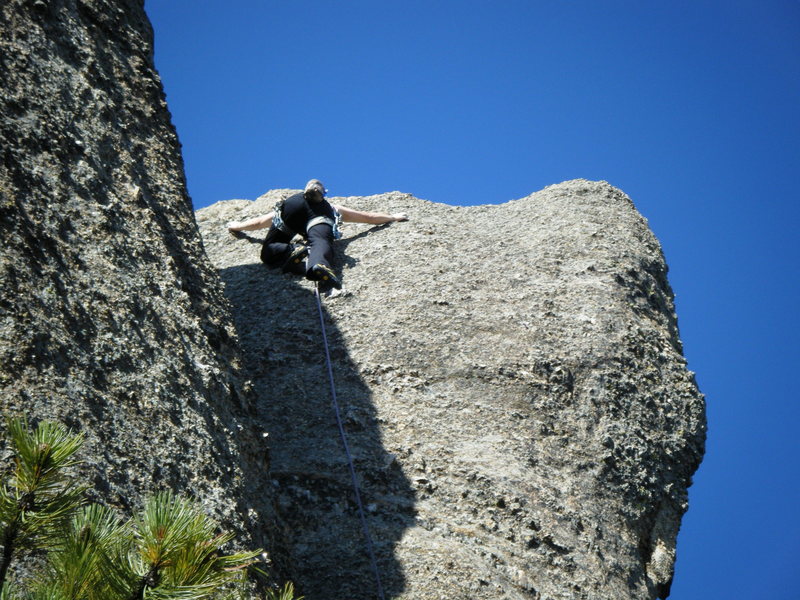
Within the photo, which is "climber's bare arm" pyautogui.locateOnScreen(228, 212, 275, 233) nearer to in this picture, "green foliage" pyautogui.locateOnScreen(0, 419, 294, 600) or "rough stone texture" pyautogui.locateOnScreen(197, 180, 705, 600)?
"rough stone texture" pyautogui.locateOnScreen(197, 180, 705, 600)

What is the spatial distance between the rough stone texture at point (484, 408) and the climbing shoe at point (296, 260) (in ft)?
0.44

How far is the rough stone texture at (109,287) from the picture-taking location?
16.7 ft

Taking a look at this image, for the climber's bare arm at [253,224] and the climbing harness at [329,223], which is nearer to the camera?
the climbing harness at [329,223]

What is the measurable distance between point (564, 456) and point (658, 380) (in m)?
1.90

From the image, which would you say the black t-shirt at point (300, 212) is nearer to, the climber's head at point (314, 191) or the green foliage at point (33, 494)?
the climber's head at point (314, 191)

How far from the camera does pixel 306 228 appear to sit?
38.9 feet

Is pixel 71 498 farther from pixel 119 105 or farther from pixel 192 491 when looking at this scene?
pixel 119 105

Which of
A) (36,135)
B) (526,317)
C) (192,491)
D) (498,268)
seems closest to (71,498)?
(192,491)

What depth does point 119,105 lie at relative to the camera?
7688 mm

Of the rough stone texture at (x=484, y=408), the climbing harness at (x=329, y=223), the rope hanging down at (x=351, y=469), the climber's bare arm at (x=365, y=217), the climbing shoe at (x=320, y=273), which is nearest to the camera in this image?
the rope hanging down at (x=351, y=469)

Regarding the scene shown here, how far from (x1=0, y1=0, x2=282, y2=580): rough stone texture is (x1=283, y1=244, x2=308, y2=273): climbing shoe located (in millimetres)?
3058

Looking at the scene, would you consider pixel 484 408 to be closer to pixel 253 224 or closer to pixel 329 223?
pixel 329 223

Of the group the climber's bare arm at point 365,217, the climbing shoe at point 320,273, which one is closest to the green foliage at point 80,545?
the climbing shoe at point 320,273

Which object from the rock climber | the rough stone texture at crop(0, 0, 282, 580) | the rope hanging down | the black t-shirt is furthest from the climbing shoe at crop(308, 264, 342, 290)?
the rough stone texture at crop(0, 0, 282, 580)
